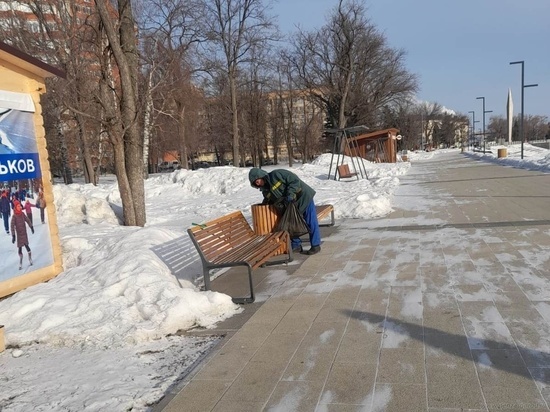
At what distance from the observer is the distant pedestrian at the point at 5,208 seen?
5.57 meters

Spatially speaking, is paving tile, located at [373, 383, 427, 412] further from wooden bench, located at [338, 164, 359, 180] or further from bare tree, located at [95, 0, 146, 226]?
wooden bench, located at [338, 164, 359, 180]

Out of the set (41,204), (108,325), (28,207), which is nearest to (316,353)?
(108,325)

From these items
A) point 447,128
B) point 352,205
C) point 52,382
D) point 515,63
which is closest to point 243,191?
point 352,205

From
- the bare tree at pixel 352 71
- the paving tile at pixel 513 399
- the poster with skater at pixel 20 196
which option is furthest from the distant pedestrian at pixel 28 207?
the bare tree at pixel 352 71

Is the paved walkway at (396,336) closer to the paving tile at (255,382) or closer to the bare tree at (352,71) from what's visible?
the paving tile at (255,382)

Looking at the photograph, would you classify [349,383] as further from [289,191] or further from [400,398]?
[289,191]

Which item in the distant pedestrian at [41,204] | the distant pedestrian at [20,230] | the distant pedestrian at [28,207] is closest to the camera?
the distant pedestrian at [20,230]

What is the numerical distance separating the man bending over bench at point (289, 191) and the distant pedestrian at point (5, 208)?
3.13 metres

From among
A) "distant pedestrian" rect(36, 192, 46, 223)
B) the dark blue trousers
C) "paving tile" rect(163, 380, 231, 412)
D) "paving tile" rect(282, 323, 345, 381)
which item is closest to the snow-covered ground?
"paving tile" rect(163, 380, 231, 412)

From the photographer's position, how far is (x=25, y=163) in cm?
603

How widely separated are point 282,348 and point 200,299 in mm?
1340

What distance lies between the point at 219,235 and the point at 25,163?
2.60 m

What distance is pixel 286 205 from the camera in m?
7.19

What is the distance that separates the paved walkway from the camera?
9.93 feet
